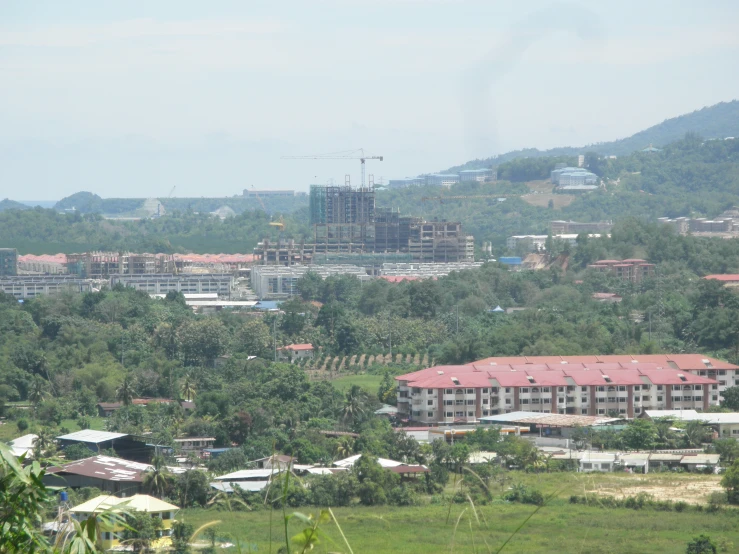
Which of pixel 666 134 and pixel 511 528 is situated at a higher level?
pixel 666 134

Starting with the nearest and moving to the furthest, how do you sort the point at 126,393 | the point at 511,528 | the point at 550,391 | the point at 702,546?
the point at 702,546, the point at 511,528, the point at 126,393, the point at 550,391

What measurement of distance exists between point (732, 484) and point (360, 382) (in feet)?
43.9

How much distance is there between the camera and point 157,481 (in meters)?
17.8

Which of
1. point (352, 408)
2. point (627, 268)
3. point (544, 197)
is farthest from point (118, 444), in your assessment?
Result: point (544, 197)

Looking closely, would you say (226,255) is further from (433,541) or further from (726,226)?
(433,541)

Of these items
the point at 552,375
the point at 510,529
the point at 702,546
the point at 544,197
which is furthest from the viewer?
the point at 544,197

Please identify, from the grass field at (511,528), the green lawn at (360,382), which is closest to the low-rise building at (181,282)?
the green lawn at (360,382)

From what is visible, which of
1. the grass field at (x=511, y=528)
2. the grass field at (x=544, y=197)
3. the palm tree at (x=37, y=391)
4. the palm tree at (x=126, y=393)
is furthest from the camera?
the grass field at (x=544, y=197)

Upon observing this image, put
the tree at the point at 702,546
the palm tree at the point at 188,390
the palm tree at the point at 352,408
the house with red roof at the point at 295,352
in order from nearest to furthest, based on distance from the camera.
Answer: the tree at the point at 702,546 < the palm tree at the point at 352,408 < the palm tree at the point at 188,390 < the house with red roof at the point at 295,352

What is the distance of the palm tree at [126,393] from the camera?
87.5 ft

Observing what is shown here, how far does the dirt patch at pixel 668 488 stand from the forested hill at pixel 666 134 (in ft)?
458

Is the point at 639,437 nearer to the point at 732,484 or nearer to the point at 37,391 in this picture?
the point at 732,484

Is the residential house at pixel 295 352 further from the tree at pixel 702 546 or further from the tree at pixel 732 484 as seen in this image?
the tree at pixel 702 546

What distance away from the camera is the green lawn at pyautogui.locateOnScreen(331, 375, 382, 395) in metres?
29.1
